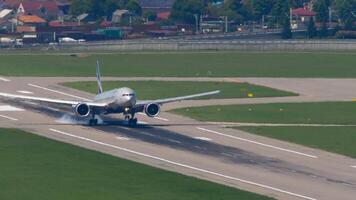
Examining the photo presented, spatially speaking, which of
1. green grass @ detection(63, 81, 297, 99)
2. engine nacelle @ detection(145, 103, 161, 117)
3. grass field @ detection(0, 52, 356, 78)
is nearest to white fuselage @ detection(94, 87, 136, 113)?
engine nacelle @ detection(145, 103, 161, 117)

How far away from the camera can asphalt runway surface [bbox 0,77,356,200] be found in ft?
280

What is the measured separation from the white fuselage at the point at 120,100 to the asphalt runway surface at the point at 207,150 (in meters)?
1.68

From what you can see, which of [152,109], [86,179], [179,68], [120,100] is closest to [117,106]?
[120,100]

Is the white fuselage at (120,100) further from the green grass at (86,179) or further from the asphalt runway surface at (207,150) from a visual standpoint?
the green grass at (86,179)

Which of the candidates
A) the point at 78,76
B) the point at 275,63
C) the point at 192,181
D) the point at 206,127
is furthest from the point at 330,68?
the point at 192,181

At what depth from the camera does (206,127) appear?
114875mm

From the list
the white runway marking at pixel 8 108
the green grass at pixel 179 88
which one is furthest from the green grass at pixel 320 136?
the green grass at pixel 179 88

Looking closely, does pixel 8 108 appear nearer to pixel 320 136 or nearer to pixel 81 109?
pixel 81 109

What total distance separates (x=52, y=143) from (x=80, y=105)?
32.4 ft

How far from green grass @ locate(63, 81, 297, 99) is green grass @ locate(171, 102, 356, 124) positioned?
10608 millimetres

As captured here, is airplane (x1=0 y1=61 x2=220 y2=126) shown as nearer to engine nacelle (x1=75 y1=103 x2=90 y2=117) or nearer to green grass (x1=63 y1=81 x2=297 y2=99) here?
engine nacelle (x1=75 y1=103 x2=90 y2=117)

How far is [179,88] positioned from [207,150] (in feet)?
169

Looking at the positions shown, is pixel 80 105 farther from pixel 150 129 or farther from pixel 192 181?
pixel 192 181

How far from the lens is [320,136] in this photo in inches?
4277
